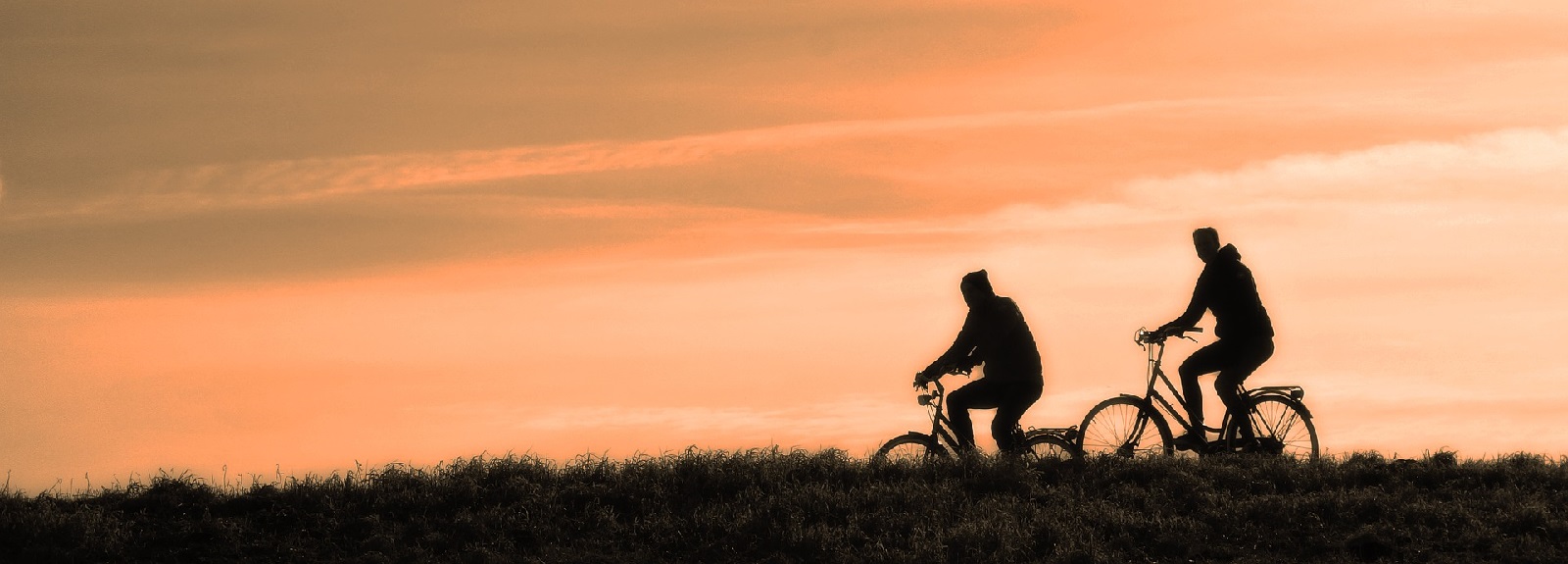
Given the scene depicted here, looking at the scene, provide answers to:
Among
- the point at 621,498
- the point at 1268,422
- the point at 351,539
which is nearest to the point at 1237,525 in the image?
the point at 1268,422

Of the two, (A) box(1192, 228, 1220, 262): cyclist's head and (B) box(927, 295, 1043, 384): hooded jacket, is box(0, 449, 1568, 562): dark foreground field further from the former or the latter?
(A) box(1192, 228, 1220, 262): cyclist's head

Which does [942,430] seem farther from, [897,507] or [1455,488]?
[1455,488]

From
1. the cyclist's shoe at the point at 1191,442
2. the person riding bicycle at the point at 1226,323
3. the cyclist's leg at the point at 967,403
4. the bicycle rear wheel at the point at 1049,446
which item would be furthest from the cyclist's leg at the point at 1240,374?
the cyclist's leg at the point at 967,403

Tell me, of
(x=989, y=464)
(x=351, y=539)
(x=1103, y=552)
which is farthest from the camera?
(x=989, y=464)

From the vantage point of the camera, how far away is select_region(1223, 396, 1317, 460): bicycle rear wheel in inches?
624

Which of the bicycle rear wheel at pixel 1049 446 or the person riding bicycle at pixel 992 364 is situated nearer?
the person riding bicycle at pixel 992 364

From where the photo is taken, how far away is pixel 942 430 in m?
16.0

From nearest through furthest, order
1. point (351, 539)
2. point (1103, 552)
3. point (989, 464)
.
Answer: point (1103, 552)
point (351, 539)
point (989, 464)

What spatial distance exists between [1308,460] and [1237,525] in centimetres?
232

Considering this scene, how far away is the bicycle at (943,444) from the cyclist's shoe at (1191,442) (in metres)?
1.04

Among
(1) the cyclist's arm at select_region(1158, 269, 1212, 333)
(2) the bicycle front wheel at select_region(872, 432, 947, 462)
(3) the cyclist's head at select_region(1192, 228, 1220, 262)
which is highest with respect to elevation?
(3) the cyclist's head at select_region(1192, 228, 1220, 262)

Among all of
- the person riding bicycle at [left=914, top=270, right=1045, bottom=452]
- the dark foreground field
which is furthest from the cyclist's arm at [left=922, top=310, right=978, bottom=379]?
the dark foreground field

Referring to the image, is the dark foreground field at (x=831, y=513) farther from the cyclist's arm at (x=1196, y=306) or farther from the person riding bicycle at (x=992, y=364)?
the cyclist's arm at (x=1196, y=306)

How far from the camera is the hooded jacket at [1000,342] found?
15609mm
